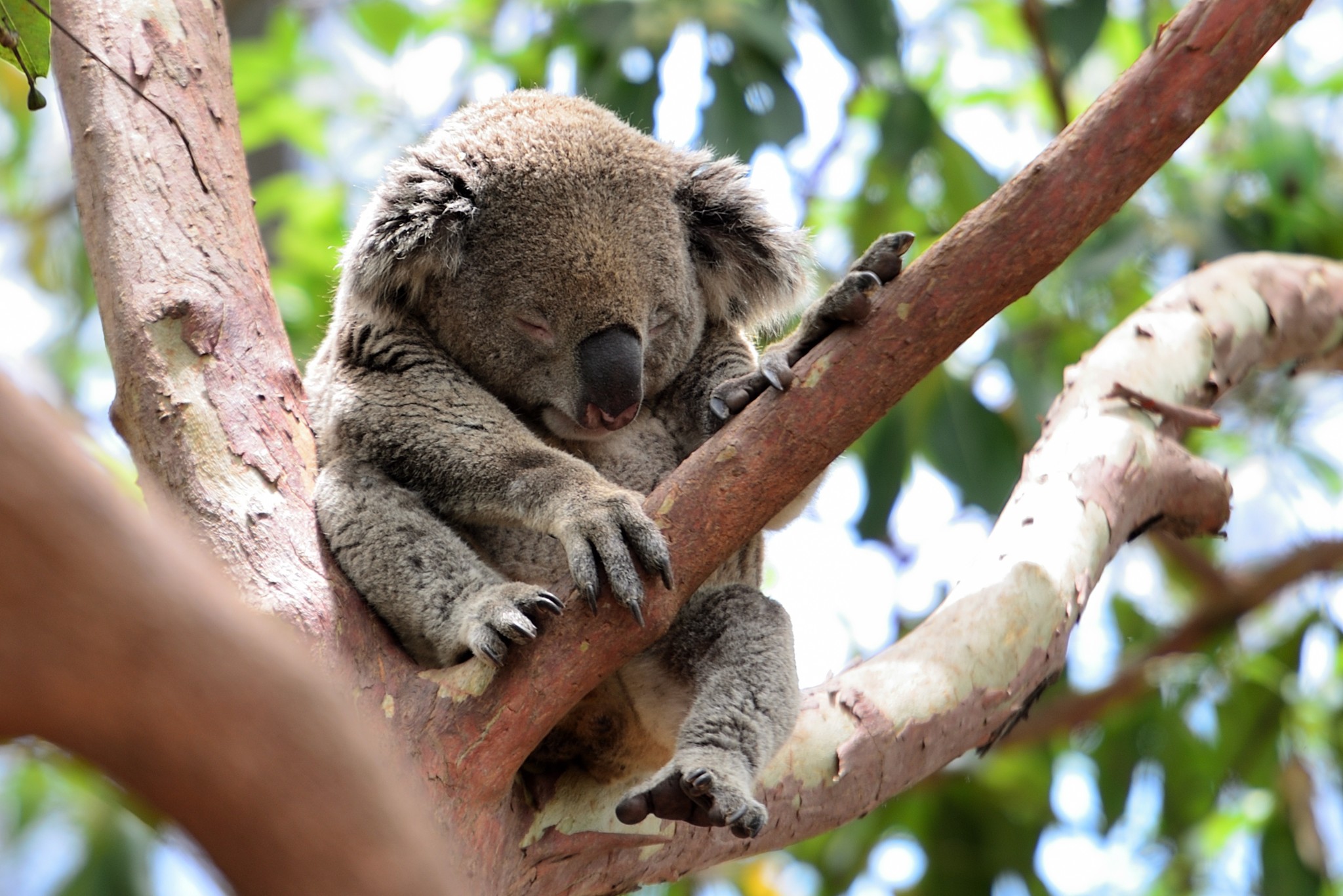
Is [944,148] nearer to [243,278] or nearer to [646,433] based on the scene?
[646,433]

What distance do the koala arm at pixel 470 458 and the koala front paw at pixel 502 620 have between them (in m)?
0.09

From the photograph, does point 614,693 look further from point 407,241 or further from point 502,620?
point 407,241

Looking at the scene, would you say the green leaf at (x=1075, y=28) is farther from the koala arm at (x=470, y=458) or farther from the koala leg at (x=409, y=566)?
the koala leg at (x=409, y=566)

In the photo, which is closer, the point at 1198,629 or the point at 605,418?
the point at 605,418

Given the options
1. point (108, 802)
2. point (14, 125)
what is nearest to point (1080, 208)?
point (108, 802)

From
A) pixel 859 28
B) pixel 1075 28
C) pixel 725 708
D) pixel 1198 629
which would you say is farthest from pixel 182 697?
pixel 1198 629

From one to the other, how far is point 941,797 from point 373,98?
156 inches

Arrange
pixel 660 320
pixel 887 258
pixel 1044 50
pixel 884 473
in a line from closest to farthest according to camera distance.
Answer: pixel 887 258
pixel 660 320
pixel 884 473
pixel 1044 50

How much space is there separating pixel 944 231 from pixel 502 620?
9.99 ft

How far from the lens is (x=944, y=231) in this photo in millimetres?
4648

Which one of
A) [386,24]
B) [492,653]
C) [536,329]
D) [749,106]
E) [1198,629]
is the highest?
[386,24]

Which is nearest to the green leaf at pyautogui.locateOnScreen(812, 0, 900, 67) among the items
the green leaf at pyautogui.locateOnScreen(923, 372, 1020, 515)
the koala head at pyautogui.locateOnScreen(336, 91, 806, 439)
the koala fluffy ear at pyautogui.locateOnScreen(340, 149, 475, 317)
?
the green leaf at pyautogui.locateOnScreen(923, 372, 1020, 515)

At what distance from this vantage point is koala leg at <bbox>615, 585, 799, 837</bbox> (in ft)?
6.66

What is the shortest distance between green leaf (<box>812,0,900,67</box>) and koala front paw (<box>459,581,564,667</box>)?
260cm
